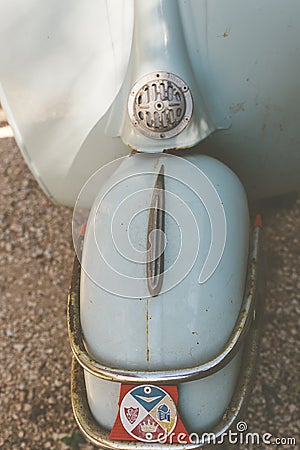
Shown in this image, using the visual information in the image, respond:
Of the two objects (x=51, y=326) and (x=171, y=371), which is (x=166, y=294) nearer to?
(x=171, y=371)

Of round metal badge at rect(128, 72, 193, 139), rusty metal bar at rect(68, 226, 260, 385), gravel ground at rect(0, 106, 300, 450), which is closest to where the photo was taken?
rusty metal bar at rect(68, 226, 260, 385)

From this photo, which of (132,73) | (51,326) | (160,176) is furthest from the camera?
(51,326)

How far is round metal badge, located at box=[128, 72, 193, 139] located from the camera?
1.46 m

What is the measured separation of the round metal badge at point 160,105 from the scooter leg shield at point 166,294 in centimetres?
11

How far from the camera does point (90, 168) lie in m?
1.74

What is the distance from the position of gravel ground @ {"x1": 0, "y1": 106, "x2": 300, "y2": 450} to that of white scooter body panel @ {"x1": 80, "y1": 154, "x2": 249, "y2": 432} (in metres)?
0.58

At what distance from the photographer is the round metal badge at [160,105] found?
146cm

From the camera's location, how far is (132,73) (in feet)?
5.02

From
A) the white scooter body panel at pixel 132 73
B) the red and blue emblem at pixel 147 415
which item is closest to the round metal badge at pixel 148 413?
the red and blue emblem at pixel 147 415

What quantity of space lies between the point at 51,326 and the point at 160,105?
103 centimetres

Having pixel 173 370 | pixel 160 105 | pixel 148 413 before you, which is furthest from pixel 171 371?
pixel 160 105

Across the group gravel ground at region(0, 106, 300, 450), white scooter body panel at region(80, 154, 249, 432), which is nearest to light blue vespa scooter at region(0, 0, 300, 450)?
white scooter body panel at region(80, 154, 249, 432)

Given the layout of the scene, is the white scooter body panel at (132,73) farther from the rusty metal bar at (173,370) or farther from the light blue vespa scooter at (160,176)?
the rusty metal bar at (173,370)

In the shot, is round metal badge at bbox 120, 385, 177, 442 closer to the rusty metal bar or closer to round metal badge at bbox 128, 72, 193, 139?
the rusty metal bar
